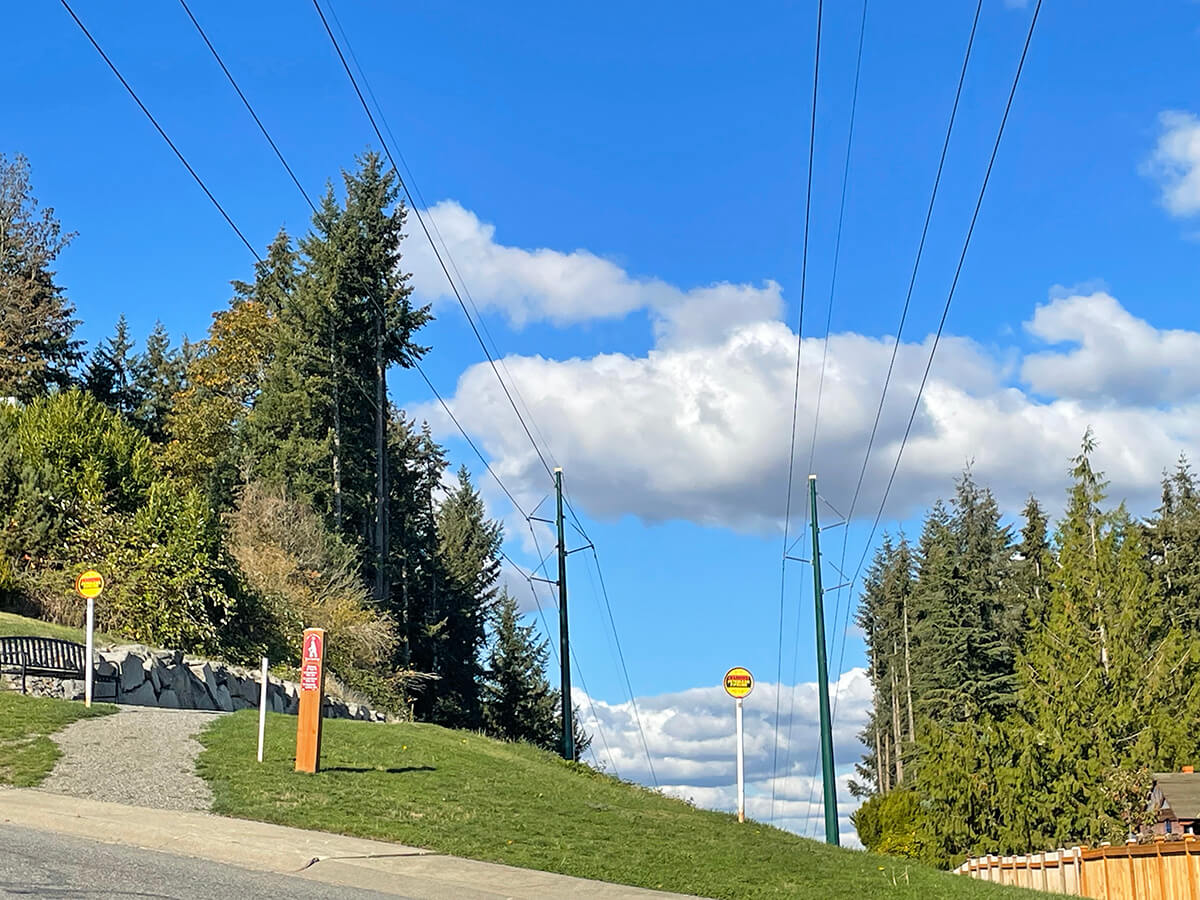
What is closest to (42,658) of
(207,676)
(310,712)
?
(207,676)

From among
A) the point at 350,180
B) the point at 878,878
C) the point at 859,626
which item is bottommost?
the point at 878,878

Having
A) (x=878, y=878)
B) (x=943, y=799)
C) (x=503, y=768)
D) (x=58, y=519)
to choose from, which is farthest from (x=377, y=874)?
(x=943, y=799)

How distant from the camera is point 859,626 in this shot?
4621 inches

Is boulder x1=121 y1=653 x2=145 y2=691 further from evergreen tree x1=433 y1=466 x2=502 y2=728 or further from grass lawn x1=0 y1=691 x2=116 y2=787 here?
evergreen tree x1=433 y1=466 x2=502 y2=728

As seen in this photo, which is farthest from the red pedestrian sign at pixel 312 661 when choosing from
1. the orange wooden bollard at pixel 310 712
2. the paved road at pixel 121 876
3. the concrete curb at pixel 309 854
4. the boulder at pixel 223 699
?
the boulder at pixel 223 699

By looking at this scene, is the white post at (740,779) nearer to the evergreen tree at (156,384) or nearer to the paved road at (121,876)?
the paved road at (121,876)

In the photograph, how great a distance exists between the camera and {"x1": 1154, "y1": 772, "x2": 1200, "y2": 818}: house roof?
37.5 meters

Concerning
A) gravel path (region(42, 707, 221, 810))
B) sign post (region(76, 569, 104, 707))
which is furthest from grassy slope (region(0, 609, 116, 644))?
gravel path (region(42, 707, 221, 810))

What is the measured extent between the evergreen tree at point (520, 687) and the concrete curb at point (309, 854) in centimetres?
6250

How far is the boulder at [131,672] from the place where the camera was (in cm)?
2616

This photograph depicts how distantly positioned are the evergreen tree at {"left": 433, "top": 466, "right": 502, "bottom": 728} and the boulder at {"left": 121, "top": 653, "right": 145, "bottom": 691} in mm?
37438

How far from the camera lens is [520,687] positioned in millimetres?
76938

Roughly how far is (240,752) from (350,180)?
164 ft

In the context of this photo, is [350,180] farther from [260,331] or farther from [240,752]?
[240,752]
